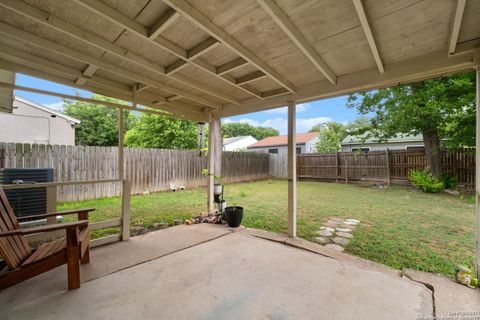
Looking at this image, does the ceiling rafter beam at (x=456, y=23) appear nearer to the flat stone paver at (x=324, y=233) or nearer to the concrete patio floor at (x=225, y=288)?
the concrete patio floor at (x=225, y=288)

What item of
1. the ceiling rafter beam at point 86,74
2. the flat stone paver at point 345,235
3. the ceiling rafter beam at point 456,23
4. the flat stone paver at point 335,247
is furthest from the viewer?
the flat stone paver at point 345,235

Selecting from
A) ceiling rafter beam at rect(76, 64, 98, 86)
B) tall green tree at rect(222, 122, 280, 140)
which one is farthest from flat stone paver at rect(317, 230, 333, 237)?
tall green tree at rect(222, 122, 280, 140)

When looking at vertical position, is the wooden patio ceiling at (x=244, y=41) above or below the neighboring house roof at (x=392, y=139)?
below

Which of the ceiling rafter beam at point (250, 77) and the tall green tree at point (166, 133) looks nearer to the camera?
the ceiling rafter beam at point (250, 77)

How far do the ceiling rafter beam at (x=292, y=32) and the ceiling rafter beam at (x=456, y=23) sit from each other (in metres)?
1.01

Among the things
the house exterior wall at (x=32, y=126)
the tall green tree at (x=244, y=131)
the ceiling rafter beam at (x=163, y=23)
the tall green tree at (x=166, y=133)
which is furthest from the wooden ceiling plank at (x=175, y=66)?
the tall green tree at (x=244, y=131)

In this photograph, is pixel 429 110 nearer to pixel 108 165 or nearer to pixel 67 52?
Answer: pixel 67 52

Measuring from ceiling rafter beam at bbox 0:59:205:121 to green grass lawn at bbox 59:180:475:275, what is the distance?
2.13 metres

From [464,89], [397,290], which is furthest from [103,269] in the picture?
[464,89]

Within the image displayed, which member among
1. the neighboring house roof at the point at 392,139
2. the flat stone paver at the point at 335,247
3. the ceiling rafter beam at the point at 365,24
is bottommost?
the flat stone paver at the point at 335,247

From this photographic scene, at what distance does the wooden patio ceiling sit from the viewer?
1.55m

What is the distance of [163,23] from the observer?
1.66 metres

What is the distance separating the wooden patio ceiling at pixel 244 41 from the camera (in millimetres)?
1554

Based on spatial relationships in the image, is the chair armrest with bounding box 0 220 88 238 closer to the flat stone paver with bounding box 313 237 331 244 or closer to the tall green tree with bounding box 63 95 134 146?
the flat stone paver with bounding box 313 237 331 244
